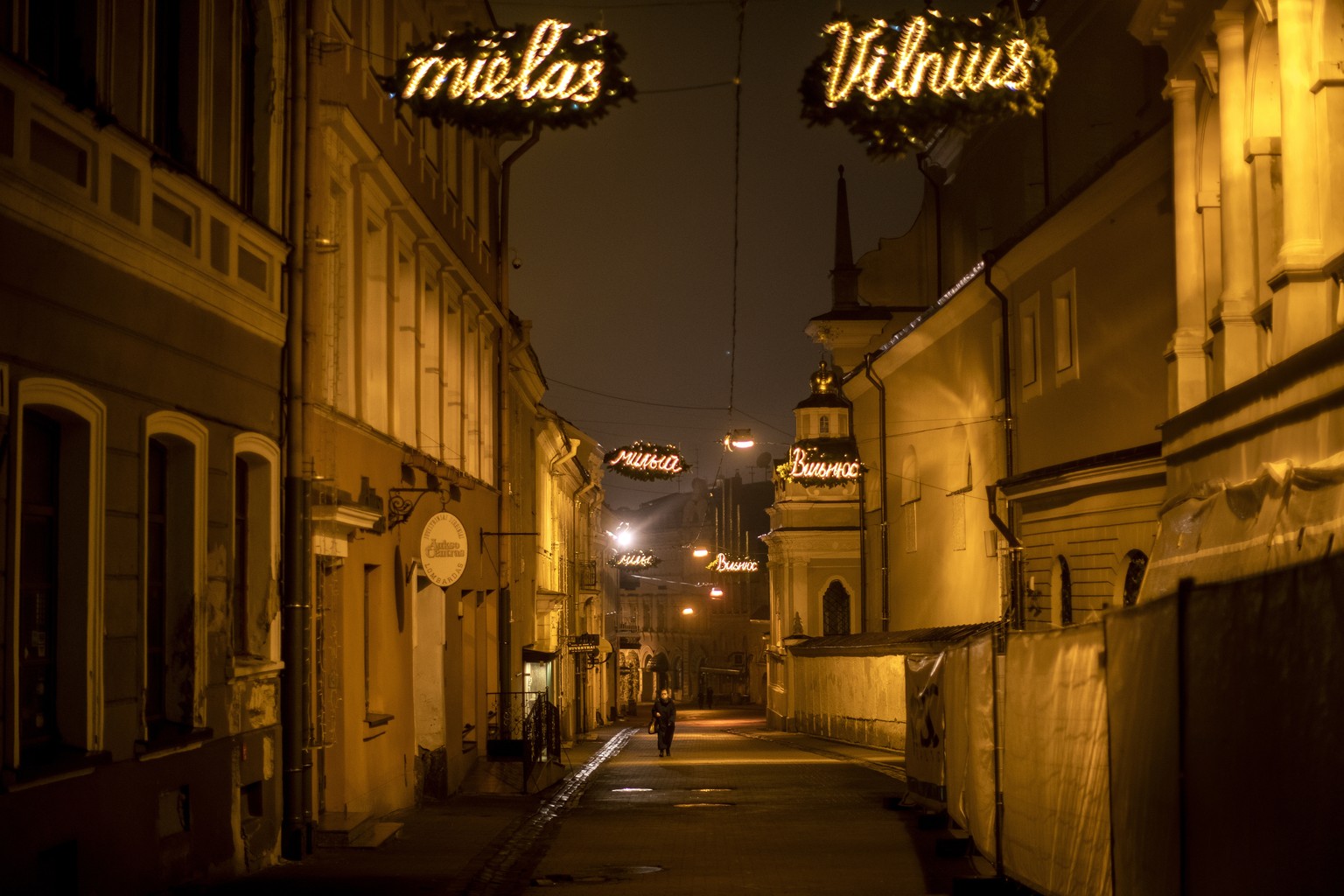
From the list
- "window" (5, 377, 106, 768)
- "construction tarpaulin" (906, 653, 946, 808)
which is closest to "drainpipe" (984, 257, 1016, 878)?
"construction tarpaulin" (906, 653, 946, 808)

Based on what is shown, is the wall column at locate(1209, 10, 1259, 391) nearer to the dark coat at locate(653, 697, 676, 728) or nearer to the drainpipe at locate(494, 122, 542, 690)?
the drainpipe at locate(494, 122, 542, 690)

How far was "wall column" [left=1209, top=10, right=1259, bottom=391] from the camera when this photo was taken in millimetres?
16156

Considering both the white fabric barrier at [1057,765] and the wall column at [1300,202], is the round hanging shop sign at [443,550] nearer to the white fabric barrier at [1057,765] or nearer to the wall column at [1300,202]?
the white fabric barrier at [1057,765]

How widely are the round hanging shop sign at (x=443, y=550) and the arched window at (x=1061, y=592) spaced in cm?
1001

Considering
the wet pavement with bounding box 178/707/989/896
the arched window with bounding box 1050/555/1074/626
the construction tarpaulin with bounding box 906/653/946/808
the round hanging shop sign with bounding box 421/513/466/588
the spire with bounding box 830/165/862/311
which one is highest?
the spire with bounding box 830/165/862/311

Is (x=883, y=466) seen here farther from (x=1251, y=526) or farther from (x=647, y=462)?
(x=1251, y=526)

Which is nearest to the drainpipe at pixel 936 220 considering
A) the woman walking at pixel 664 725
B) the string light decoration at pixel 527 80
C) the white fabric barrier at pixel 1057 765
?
the woman walking at pixel 664 725

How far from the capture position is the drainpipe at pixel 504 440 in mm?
26906

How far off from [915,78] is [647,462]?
25.8 meters

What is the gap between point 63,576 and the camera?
10.4 meters

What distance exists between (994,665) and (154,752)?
5.92m

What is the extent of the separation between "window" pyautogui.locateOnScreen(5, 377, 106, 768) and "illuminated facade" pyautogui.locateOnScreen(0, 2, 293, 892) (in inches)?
0.6

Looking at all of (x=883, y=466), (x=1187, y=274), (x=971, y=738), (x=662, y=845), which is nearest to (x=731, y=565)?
(x=883, y=466)

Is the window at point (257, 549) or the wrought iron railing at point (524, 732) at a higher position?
the window at point (257, 549)
